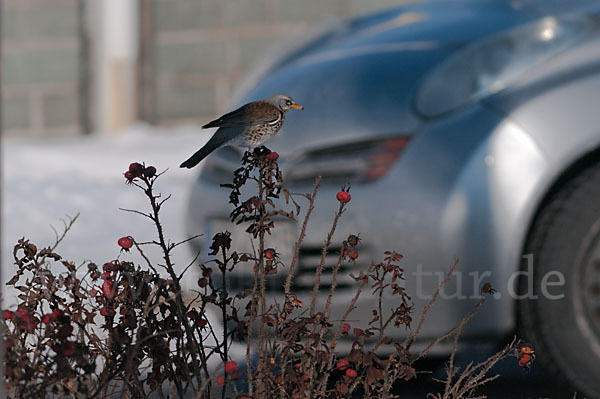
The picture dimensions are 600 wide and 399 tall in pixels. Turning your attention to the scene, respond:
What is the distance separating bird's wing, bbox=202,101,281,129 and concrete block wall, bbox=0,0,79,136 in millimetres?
9296

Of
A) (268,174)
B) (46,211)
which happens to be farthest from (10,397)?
(46,211)

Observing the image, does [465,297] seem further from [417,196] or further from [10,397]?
[10,397]

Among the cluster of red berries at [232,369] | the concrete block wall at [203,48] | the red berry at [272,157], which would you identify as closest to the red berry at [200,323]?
the cluster of red berries at [232,369]

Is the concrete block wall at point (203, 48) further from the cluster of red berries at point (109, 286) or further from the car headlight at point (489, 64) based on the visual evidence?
the cluster of red berries at point (109, 286)

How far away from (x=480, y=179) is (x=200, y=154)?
151 centimetres

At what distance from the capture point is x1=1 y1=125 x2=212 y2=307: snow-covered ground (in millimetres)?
5891

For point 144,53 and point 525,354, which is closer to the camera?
point 525,354

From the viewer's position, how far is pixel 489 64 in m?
3.15

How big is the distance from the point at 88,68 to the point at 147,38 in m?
0.92

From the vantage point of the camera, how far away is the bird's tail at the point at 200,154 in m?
1.62

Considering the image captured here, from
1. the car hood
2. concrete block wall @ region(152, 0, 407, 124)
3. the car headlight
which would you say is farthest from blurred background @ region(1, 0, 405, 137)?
the car headlight

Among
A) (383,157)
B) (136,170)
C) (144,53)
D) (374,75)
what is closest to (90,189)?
(144,53)

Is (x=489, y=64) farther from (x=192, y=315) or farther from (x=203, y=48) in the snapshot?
(x=203, y=48)

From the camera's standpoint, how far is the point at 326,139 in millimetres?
3133
